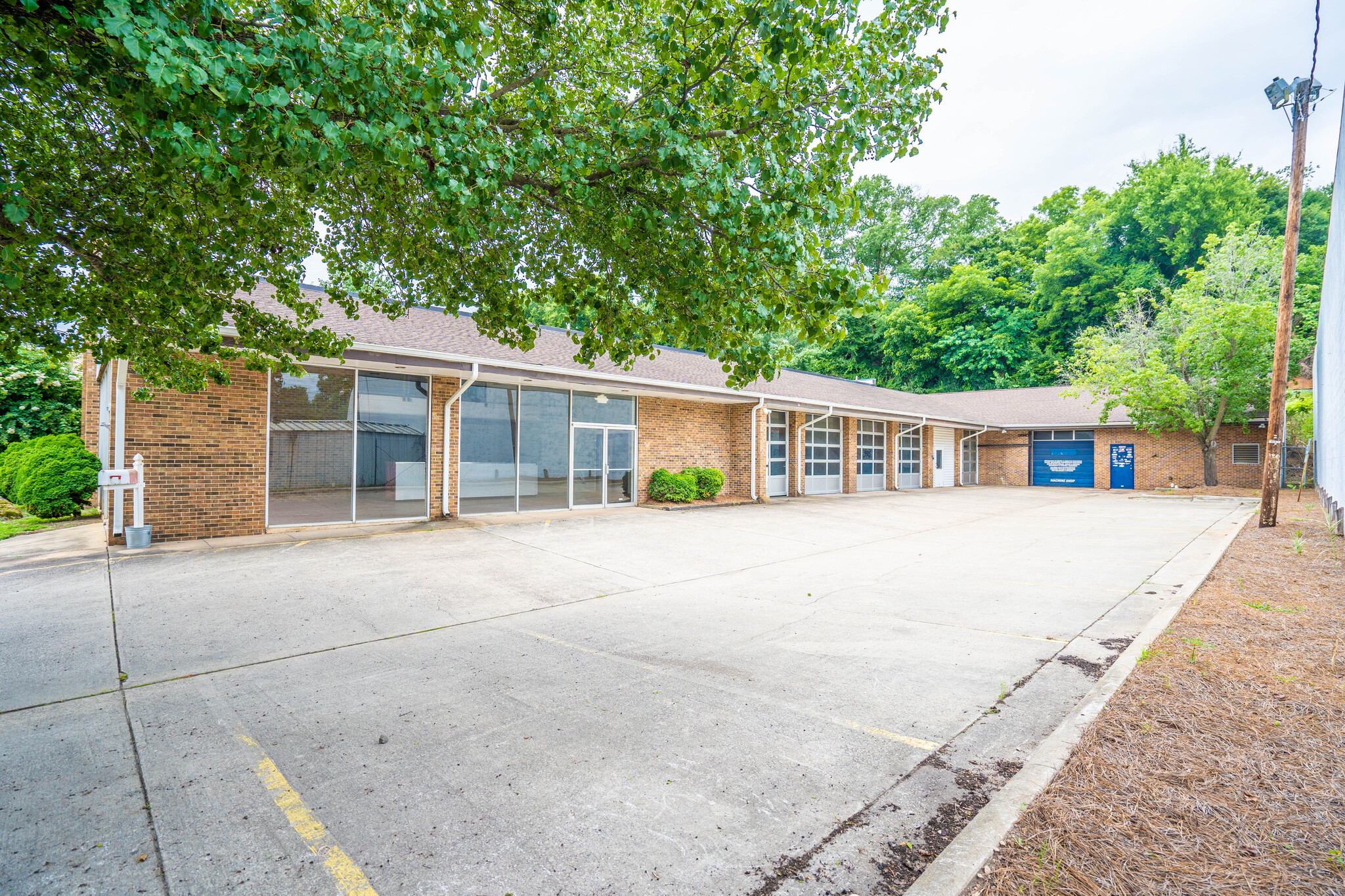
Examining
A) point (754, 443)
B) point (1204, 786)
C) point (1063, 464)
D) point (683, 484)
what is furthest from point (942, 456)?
point (1204, 786)

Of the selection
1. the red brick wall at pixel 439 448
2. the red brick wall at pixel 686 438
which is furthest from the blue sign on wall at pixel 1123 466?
the red brick wall at pixel 439 448

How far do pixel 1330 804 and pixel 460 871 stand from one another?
Answer: 11.3 feet

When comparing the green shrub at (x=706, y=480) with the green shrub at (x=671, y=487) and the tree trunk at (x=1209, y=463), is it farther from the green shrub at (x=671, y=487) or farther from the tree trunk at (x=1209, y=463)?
the tree trunk at (x=1209, y=463)

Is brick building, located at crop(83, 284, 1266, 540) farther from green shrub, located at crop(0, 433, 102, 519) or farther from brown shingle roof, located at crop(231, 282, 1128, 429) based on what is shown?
green shrub, located at crop(0, 433, 102, 519)

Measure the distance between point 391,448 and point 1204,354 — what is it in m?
25.6

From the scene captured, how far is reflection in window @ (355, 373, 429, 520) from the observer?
1128cm

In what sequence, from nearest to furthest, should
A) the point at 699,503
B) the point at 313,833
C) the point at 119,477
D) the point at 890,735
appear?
the point at 313,833
the point at 890,735
the point at 119,477
the point at 699,503

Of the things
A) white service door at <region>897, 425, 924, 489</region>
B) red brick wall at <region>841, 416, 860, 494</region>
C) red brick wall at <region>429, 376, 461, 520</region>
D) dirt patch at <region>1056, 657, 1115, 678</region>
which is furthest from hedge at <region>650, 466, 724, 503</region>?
dirt patch at <region>1056, 657, 1115, 678</region>

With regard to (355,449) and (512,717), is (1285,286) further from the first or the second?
(355,449)

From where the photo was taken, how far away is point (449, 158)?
10.4 feet

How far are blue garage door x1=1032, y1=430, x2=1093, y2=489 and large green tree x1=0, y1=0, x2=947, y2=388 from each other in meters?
28.3

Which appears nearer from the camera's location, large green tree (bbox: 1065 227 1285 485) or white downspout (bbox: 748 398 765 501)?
white downspout (bbox: 748 398 765 501)

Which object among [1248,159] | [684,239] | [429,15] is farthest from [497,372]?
[1248,159]

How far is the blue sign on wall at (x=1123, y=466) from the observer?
26250 mm
